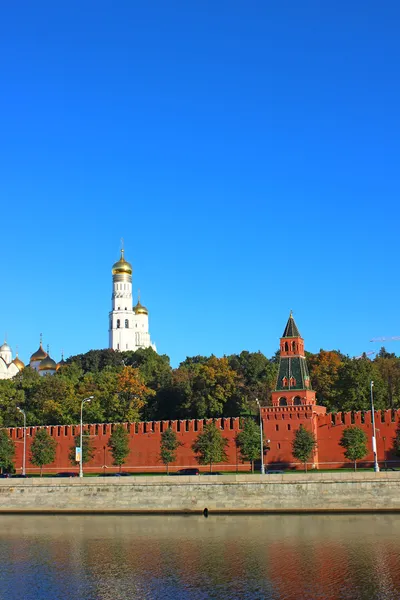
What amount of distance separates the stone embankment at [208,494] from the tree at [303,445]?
33.8ft

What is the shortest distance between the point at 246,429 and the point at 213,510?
13265 millimetres

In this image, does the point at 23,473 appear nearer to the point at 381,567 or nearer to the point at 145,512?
the point at 145,512

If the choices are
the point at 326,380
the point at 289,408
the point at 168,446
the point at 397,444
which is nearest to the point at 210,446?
the point at 168,446

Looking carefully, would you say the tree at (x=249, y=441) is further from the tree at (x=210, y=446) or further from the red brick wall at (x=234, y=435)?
the tree at (x=210, y=446)

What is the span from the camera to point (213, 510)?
51.1 metres

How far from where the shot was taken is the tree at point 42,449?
69.4 m

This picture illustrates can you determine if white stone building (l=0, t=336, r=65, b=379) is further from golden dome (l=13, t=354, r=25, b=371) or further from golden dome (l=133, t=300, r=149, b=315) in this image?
golden dome (l=133, t=300, r=149, b=315)

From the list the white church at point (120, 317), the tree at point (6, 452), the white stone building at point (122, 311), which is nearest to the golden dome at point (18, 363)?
the white church at point (120, 317)

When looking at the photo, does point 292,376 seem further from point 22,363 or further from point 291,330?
point 22,363

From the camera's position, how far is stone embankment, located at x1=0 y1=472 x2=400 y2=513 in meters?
48.7

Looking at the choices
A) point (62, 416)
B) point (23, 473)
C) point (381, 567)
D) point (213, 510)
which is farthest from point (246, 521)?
point (62, 416)

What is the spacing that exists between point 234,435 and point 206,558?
92.0ft

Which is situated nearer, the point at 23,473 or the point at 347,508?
the point at 347,508

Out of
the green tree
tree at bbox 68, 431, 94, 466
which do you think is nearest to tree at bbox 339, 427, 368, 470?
the green tree
